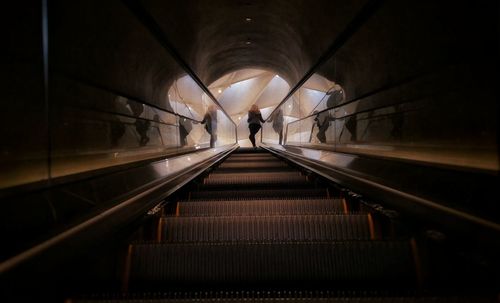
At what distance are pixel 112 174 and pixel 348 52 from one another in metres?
3.48

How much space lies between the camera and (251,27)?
25.7 feet

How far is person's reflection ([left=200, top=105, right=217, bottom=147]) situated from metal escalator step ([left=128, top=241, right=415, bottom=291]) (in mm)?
7904

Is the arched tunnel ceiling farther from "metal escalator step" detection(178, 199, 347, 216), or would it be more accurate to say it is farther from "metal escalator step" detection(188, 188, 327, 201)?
"metal escalator step" detection(178, 199, 347, 216)

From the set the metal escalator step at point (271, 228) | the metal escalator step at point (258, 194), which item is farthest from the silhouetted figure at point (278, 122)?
the metal escalator step at point (271, 228)

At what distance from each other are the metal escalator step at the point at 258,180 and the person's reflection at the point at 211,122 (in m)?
5.26

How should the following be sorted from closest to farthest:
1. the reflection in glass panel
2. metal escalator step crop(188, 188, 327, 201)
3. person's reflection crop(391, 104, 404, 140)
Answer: the reflection in glass panel
person's reflection crop(391, 104, 404, 140)
metal escalator step crop(188, 188, 327, 201)

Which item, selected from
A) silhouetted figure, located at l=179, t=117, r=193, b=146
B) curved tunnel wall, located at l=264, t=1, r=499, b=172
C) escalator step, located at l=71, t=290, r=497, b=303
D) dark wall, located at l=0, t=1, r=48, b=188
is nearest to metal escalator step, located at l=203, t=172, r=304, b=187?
curved tunnel wall, located at l=264, t=1, r=499, b=172

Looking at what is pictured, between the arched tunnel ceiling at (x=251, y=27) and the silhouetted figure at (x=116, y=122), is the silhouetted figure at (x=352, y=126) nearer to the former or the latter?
the arched tunnel ceiling at (x=251, y=27)

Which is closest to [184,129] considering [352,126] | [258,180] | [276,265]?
[258,180]

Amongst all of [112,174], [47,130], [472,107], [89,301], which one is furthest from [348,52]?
[89,301]

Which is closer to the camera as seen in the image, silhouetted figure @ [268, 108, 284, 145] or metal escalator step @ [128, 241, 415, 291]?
metal escalator step @ [128, 241, 415, 291]

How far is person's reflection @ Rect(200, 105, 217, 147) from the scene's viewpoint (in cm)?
1009

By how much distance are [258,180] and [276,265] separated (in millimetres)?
2577

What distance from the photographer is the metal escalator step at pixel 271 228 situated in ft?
7.44
